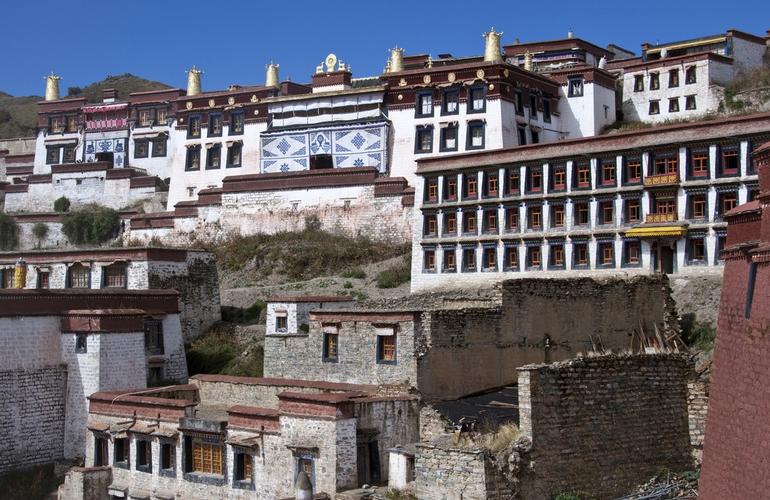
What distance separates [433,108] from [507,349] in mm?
28166

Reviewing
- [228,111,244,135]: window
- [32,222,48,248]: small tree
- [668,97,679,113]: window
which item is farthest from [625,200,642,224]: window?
[32,222,48,248]: small tree

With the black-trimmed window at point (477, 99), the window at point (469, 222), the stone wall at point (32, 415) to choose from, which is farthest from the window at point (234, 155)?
the stone wall at point (32, 415)

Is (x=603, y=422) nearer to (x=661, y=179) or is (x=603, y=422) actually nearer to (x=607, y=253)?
(x=661, y=179)

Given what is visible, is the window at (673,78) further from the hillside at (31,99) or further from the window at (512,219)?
the hillside at (31,99)

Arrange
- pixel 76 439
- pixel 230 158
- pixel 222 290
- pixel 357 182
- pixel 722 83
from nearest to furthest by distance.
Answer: pixel 76 439 < pixel 222 290 < pixel 357 182 < pixel 722 83 < pixel 230 158

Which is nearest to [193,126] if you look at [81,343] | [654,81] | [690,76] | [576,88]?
[576,88]

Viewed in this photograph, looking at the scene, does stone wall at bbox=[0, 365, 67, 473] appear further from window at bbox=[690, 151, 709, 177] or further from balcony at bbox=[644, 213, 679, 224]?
window at bbox=[690, 151, 709, 177]

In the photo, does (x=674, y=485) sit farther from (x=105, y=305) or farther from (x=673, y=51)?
(x=673, y=51)

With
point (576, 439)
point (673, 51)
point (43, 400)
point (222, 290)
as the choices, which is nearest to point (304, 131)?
point (222, 290)

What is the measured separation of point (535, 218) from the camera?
38.7m

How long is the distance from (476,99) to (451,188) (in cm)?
1053

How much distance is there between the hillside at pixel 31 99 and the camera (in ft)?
339

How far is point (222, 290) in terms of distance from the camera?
1783 inches

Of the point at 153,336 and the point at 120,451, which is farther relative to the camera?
the point at 153,336
